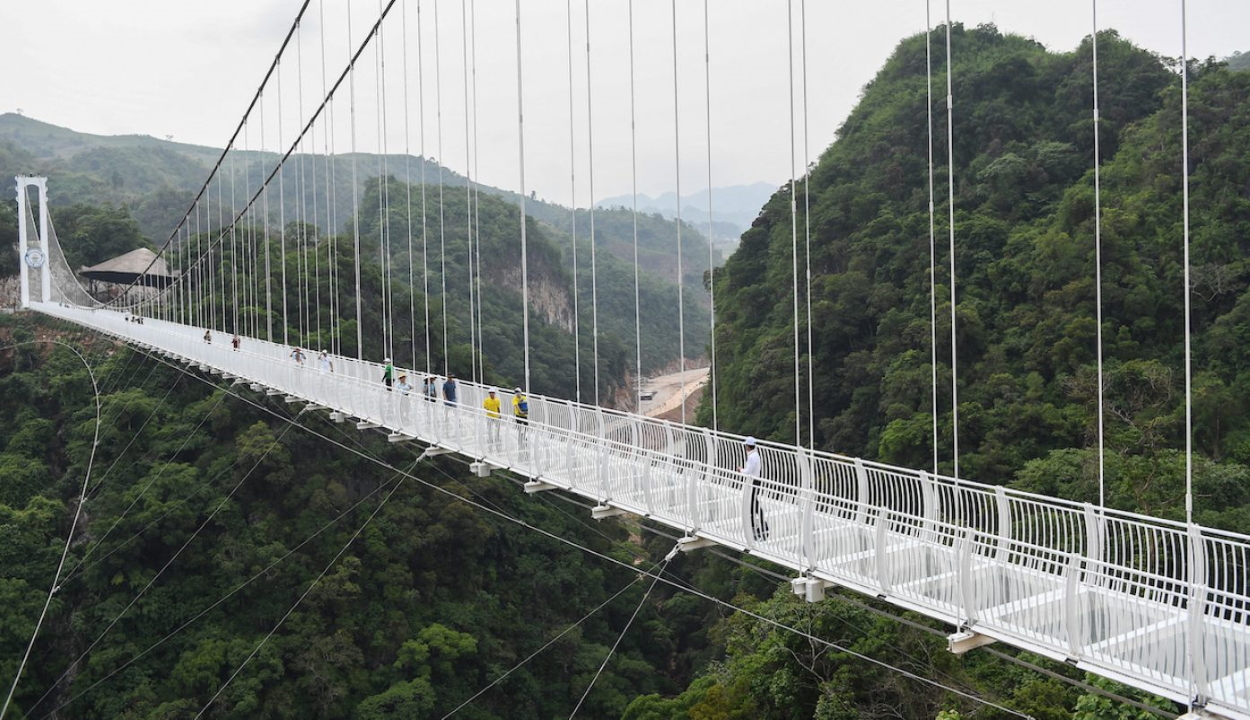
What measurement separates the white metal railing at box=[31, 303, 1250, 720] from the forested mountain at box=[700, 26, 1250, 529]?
8735 mm

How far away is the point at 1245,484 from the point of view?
15023 millimetres

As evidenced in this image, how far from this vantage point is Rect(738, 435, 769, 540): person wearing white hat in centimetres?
701

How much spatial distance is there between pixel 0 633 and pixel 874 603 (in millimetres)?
15439

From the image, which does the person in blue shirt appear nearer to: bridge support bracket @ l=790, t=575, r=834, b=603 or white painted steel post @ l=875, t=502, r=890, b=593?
bridge support bracket @ l=790, t=575, r=834, b=603

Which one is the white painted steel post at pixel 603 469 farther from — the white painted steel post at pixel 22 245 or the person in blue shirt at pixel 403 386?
the white painted steel post at pixel 22 245

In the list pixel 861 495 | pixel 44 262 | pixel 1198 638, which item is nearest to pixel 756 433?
pixel 861 495

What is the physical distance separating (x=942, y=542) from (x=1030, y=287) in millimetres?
15969

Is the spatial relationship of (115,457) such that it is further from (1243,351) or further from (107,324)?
(1243,351)

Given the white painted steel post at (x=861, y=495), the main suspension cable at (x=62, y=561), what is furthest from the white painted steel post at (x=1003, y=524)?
the main suspension cable at (x=62, y=561)

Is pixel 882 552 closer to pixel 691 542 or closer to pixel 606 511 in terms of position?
pixel 691 542

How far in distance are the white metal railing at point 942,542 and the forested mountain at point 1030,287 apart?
28.7 ft

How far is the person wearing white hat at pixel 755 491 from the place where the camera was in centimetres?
701

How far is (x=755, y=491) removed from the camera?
7625 millimetres

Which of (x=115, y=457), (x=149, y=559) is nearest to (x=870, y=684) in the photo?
(x=149, y=559)
